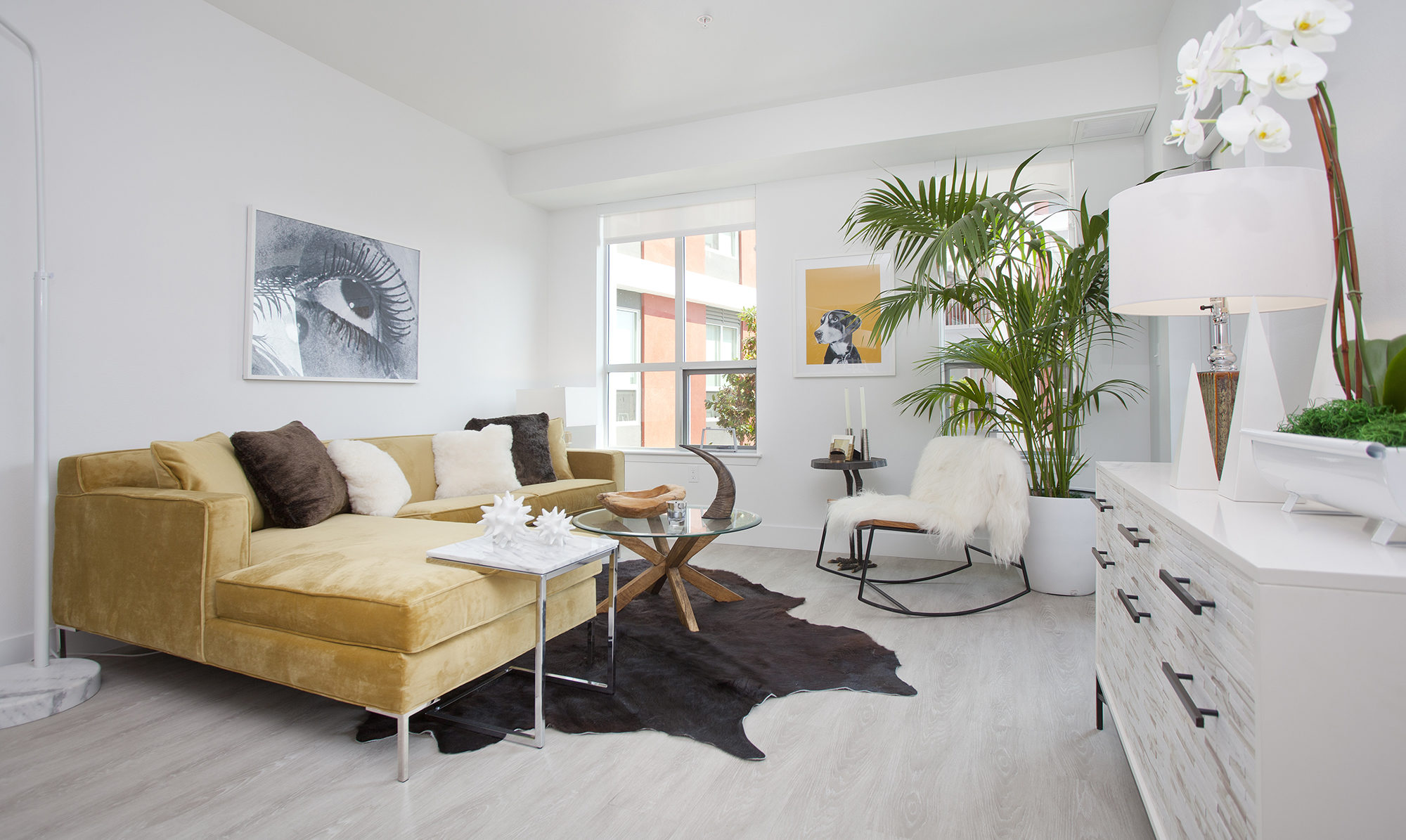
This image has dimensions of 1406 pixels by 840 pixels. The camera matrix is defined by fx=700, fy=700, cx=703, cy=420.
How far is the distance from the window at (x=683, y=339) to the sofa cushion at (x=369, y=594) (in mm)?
2924

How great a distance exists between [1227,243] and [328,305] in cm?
389

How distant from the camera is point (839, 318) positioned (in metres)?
4.69

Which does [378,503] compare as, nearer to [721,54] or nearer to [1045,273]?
[721,54]

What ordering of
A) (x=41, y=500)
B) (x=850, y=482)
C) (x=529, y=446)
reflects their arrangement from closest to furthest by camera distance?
(x=41, y=500) < (x=850, y=482) < (x=529, y=446)

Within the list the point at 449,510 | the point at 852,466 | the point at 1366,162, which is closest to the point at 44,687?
the point at 449,510

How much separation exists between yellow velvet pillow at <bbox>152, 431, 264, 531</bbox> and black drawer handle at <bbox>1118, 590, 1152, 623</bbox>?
2556 mm

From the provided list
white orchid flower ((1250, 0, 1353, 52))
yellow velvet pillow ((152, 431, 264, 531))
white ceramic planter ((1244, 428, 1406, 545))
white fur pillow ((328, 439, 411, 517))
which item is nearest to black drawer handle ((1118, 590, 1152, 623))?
white ceramic planter ((1244, 428, 1406, 545))

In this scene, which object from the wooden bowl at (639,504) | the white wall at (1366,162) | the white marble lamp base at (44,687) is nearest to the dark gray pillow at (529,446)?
the wooden bowl at (639,504)

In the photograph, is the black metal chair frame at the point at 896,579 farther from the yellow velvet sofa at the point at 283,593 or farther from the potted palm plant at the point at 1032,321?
the yellow velvet sofa at the point at 283,593

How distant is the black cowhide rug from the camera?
205 cm

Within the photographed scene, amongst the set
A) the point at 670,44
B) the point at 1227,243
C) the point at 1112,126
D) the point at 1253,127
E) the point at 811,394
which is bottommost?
the point at 811,394

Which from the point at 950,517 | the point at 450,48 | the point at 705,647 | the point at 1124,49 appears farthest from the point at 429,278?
the point at 1124,49

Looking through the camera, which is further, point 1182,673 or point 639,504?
point 639,504

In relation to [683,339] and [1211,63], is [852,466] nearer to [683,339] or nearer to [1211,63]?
[683,339]
